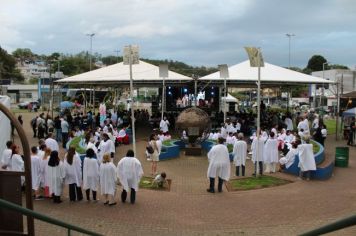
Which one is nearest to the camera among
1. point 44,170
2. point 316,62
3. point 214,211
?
point 214,211

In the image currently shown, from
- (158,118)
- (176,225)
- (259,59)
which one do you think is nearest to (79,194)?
(176,225)

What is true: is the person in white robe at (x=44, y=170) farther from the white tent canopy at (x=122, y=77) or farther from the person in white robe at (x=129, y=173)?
the white tent canopy at (x=122, y=77)

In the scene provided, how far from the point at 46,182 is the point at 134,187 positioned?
2.39 meters

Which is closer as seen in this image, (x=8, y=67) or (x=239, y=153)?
(x=239, y=153)

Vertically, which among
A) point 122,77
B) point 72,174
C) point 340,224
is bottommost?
point 72,174

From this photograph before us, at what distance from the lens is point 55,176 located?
40.6 feet

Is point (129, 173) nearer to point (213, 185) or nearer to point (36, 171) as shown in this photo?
point (36, 171)

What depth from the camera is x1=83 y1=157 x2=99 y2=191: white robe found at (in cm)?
1257

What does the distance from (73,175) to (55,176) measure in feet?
1.59

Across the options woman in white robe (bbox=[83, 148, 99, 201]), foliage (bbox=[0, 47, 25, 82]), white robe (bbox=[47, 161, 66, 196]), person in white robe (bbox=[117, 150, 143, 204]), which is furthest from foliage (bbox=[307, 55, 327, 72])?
white robe (bbox=[47, 161, 66, 196])

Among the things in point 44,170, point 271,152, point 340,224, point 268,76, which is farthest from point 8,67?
point 340,224

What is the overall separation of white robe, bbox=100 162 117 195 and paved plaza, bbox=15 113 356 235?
1.47ft

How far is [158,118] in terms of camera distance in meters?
34.1

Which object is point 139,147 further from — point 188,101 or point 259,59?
point 188,101
